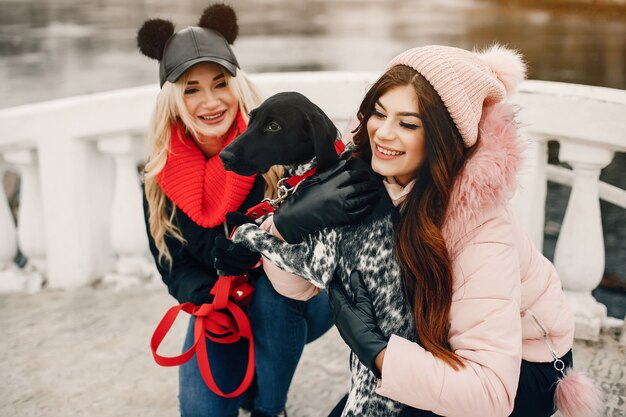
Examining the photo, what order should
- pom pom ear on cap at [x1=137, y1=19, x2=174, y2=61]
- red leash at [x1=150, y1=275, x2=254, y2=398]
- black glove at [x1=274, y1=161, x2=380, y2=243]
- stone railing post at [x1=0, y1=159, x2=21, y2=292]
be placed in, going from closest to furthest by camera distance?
black glove at [x1=274, y1=161, x2=380, y2=243]
red leash at [x1=150, y1=275, x2=254, y2=398]
pom pom ear on cap at [x1=137, y1=19, x2=174, y2=61]
stone railing post at [x1=0, y1=159, x2=21, y2=292]

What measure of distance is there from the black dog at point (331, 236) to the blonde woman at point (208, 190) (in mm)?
428

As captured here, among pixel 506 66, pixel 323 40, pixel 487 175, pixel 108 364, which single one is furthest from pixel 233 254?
pixel 323 40

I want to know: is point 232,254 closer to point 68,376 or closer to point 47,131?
point 68,376

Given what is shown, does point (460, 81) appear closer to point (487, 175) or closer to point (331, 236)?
point (487, 175)

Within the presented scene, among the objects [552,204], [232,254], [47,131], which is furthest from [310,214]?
[552,204]

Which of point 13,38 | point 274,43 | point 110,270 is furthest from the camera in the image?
point 13,38

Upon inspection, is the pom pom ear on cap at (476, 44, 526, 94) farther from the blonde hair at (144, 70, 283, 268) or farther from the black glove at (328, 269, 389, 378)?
the blonde hair at (144, 70, 283, 268)

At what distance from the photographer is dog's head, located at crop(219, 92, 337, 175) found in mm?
1683

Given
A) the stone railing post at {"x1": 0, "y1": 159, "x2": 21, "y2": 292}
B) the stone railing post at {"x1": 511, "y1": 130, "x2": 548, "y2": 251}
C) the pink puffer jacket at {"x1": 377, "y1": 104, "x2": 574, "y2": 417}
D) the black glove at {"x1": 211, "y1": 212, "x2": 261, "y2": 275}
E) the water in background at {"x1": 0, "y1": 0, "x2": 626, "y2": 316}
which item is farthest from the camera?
the water in background at {"x1": 0, "y1": 0, "x2": 626, "y2": 316}

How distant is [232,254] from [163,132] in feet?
1.81

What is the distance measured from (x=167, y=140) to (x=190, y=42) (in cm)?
A: 33

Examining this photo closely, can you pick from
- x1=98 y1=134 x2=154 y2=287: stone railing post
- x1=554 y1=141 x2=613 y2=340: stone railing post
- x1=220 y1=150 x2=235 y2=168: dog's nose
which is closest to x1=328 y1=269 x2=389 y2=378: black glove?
x1=220 y1=150 x2=235 y2=168: dog's nose

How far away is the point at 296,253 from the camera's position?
174 cm

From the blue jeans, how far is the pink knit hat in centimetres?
85
